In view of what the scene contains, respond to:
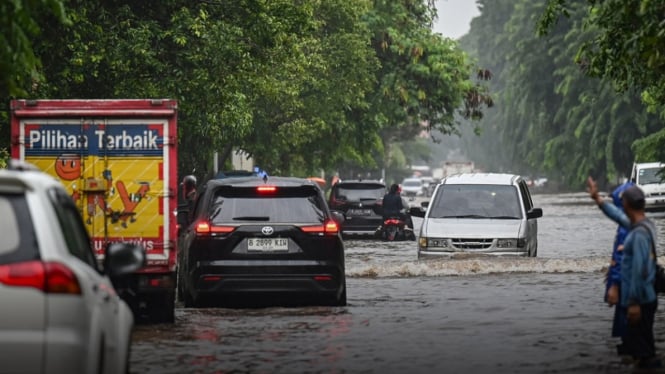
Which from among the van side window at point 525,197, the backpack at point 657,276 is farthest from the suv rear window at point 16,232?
the van side window at point 525,197

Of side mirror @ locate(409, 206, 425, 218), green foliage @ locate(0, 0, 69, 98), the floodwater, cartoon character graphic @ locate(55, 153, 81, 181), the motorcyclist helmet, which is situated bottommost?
the floodwater

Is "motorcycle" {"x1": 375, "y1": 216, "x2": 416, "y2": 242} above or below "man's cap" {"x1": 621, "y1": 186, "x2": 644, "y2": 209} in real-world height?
below

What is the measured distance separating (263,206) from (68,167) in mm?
2348

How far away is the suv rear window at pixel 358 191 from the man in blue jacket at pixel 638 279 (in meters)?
29.2

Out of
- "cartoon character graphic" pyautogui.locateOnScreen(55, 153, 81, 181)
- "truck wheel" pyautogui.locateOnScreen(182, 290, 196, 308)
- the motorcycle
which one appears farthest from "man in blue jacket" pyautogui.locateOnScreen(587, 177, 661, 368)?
the motorcycle

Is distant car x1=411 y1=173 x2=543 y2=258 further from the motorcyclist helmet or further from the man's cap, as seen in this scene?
the man's cap

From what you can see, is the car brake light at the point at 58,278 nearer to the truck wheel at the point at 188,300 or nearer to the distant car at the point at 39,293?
the distant car at the point at 39,293

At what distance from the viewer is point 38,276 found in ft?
24.8

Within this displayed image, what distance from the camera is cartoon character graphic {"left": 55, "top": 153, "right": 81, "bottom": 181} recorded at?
54.7 ft

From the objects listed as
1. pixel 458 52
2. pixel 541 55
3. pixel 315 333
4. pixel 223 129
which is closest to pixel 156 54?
pixel 223 129

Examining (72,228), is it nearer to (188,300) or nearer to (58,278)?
(58,278)

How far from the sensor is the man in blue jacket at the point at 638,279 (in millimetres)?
12391

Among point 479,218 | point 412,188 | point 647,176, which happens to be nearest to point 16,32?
point 479,218

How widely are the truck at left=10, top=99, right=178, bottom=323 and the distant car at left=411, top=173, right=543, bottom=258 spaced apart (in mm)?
9646
